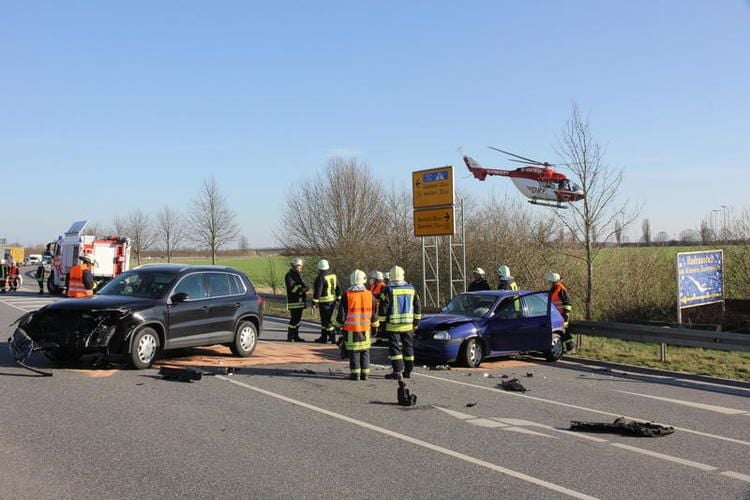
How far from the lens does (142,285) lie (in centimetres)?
1114

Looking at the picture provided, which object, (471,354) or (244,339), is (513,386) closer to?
(471,354)

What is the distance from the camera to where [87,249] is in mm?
29891

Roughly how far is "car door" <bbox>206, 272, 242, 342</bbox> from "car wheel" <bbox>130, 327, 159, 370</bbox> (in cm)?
125

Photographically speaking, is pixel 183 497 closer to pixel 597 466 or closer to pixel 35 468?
pixel 35 468

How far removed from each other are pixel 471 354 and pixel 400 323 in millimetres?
2151

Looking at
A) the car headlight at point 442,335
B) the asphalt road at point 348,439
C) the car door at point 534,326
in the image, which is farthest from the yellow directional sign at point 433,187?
the asphalt road at point 348,439

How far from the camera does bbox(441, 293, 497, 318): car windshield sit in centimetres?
1248

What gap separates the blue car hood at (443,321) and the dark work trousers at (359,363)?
6.62 ft

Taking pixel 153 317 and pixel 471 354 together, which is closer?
pixel 153 317

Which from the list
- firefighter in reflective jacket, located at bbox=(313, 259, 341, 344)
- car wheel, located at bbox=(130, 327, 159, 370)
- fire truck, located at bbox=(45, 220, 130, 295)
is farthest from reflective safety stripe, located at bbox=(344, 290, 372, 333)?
fire truck, located at bbox=(45, 220, 130, 295)

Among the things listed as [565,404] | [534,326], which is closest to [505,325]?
[534,326]

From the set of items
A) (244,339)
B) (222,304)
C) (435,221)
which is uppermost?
(435,221)

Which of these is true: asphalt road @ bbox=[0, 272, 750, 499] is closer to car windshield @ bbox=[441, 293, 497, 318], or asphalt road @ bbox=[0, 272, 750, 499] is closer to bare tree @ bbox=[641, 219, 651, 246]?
car windshield @ bbox=[441, 293, 497, 318]

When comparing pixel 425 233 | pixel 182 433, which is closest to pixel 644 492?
pixel 182 433
